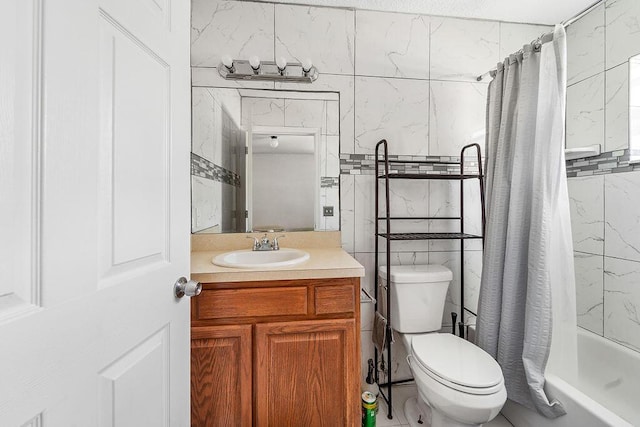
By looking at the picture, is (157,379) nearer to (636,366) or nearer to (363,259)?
(363,259)

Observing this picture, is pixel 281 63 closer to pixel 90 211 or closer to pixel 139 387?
pixel 90 211

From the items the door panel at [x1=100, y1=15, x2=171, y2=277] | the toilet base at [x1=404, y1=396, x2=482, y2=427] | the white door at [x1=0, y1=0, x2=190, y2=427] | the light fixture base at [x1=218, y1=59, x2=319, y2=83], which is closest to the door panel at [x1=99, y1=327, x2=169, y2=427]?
the white door at [x1=0, y1=0, x2=190, y2=427]

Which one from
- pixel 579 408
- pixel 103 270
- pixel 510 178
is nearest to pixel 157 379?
pixel 103 270

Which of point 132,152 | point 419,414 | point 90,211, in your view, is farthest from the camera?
point 419,414

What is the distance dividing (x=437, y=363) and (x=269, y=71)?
5.88ft

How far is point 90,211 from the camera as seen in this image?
58 centimetres

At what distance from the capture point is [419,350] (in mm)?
1422

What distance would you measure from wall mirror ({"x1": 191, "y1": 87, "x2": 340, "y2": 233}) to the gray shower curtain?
0.91 meters

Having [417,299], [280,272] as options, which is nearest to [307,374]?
[280,272]

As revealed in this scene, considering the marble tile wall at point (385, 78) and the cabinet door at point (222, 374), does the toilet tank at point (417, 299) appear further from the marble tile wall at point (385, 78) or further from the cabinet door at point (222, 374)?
the cabinet door at point (222, 374)

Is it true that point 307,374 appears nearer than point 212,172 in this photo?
Yes

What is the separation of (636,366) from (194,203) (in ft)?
8.18

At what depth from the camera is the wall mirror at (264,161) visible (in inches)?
70.7

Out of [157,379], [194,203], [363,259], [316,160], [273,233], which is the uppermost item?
[316,160]
